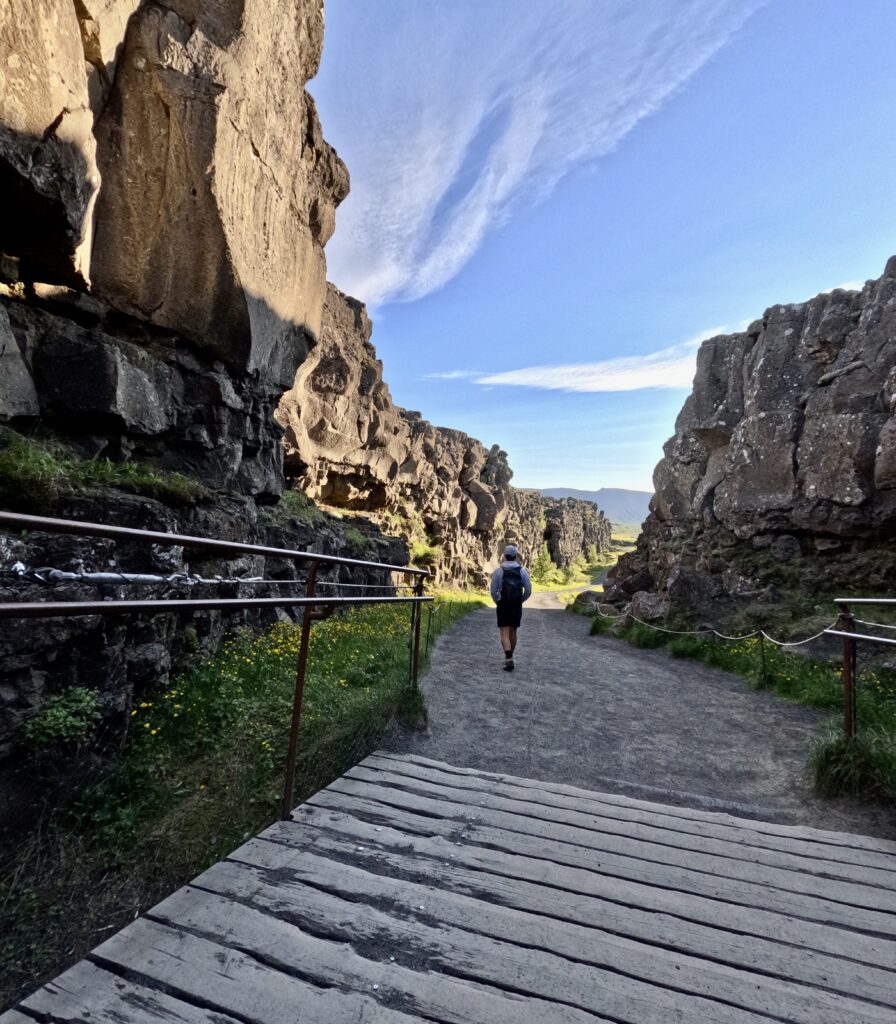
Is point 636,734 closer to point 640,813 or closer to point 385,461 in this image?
point 640,813

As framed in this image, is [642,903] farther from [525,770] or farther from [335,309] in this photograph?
[335,309]

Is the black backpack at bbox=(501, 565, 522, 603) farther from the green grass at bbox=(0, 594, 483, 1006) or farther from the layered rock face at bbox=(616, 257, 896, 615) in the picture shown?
the layered rock face at bbox=(616, 257, 896, 615)

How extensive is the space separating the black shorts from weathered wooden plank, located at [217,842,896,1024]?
6.39 metres

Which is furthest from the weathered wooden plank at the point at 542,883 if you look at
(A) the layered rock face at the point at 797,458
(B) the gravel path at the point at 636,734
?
(A) the layered rock face at the point at 797,458

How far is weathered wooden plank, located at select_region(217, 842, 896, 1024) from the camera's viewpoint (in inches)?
75.5

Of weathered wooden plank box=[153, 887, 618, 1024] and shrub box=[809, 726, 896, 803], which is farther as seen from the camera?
shrub box=[809, 726, 896, 803]

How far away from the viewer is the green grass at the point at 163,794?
3195mm

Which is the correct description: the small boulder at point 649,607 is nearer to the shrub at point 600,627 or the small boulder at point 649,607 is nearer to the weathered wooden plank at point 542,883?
the shrub at point 600,627

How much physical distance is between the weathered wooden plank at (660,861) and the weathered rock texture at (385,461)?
13152mm

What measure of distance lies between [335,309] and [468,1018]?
721 inches

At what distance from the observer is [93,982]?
73.0 inches

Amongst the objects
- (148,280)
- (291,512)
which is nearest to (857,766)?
(148,280)

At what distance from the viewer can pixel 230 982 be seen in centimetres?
189

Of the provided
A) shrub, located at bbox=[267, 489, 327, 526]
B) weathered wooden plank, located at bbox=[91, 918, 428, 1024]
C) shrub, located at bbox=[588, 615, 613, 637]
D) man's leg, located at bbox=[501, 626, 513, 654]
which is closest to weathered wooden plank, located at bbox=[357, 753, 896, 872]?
weathered wooden plank, located at bbox=[91, 918, 428, 1024]
